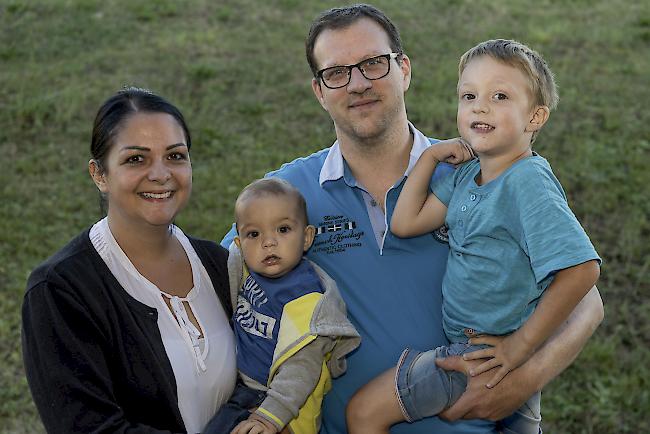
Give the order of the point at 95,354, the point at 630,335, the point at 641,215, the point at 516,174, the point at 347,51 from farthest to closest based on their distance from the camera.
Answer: the point at 641,215, the point at 630,335, the point at 347,51, the point at 516,174, the point at 95,354

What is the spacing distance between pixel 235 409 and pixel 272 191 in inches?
29.9

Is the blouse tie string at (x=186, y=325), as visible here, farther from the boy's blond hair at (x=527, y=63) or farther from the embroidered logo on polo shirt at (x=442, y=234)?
the boy's blond hair at (x=527, y=63)

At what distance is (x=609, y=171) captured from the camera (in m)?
6.88

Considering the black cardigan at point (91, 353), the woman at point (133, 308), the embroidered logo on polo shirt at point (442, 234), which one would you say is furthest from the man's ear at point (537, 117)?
the black cardigan at point (91, 353)

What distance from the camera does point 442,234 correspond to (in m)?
3.20

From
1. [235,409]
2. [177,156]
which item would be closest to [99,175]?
[177,156]

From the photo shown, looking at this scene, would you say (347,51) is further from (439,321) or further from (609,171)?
(609,171)

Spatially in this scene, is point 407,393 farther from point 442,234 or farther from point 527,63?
point 527,63

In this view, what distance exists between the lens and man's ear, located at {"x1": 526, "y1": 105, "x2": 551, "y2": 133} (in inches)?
113

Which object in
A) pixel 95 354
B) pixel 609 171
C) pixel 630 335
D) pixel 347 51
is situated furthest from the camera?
pixel 609 171

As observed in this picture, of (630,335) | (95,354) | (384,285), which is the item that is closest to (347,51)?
(384,285)

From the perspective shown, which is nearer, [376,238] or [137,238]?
[137,238]

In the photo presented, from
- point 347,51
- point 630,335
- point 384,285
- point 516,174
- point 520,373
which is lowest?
point 630,335

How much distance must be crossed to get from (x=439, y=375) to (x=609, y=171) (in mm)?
4498
